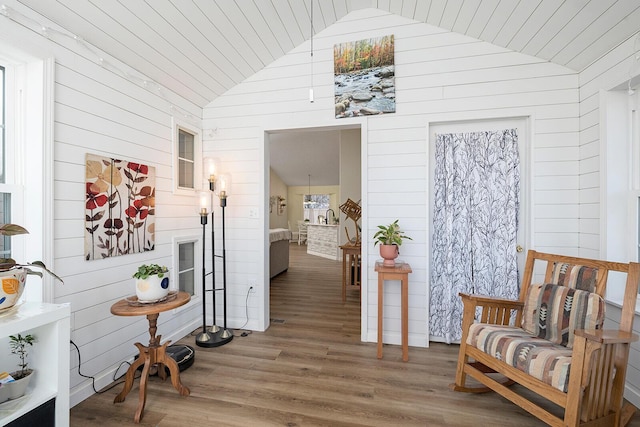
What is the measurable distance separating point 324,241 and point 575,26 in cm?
680

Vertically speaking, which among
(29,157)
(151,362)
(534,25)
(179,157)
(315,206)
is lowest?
(151,362)

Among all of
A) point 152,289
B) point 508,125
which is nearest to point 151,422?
point 152,289

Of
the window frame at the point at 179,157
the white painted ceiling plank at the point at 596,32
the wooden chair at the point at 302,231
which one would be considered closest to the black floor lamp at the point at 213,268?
the window frame at the point at 179,157

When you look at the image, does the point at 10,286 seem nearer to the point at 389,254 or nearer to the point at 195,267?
the point at 195,267

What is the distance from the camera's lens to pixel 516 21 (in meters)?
2.26

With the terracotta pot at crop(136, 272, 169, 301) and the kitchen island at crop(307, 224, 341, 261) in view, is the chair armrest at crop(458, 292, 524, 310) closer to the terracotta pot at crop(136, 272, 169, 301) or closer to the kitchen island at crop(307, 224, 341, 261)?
the terracotta pot at crop(136, 272, 169, 301)

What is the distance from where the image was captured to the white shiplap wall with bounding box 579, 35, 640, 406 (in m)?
1.97

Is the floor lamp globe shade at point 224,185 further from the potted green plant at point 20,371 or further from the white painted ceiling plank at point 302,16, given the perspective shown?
the potted green plant at point 20,371

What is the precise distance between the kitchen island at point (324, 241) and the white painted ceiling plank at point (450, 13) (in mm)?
5713

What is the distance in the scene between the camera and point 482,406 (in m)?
1.92

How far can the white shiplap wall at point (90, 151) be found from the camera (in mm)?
1834

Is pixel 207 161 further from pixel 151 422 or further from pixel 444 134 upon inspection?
pixel 444 134

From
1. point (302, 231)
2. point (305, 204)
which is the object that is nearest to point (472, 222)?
point (302, 231)

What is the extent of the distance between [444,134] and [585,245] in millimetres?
1483
